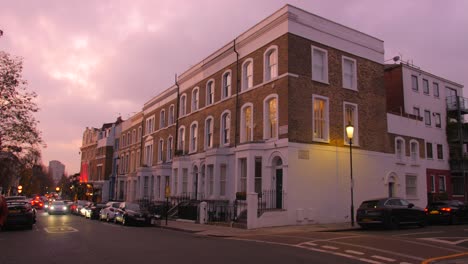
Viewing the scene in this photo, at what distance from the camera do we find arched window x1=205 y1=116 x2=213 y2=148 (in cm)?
3048

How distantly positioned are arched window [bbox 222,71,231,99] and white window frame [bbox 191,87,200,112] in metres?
4.49

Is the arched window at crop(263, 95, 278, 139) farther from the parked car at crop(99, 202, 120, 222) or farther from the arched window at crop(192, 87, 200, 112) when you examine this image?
the parked car at crop(99, 202, 120, 222)

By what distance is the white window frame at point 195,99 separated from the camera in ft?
109

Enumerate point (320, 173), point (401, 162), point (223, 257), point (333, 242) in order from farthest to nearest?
1. point (401, 162)
2. point (320, 173)
3. point (333, 242)
4. point (223, 257)

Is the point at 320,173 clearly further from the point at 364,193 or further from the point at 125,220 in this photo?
the point at 125,220

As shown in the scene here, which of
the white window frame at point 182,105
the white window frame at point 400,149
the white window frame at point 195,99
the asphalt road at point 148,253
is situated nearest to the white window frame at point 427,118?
the white window frame at point 400,149

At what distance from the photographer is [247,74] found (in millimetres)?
26688

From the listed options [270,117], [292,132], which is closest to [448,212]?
[292,132]

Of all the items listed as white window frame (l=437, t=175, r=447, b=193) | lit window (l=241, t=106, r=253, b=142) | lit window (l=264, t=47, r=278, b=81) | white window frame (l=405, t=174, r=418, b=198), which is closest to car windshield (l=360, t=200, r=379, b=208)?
lit window (l=241, t=106, r=253, b=142)

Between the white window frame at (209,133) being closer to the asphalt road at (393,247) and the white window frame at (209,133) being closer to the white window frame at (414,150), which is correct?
the asphalt road at (393,247)

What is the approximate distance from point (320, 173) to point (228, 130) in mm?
8075

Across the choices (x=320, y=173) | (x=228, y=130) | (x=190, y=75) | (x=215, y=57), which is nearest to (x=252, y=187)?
(x=320, y=173)

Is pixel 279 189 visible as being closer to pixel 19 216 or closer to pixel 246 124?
pixel 246 124

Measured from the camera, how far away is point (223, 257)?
10.6 meters
